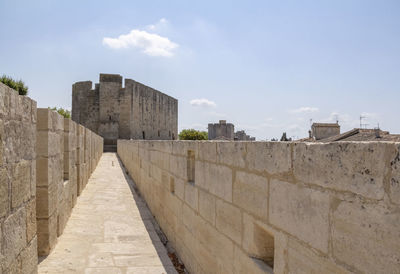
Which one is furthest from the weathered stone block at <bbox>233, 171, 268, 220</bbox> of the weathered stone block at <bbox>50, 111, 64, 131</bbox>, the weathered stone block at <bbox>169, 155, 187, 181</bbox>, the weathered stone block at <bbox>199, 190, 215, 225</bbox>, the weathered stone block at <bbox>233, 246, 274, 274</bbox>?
the weathered stone block at <bbox>50, 111, 64, 131</bbox>

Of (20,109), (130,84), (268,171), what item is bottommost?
(268,171)

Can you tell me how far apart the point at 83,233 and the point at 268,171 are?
142 inches

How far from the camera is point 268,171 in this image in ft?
6.68

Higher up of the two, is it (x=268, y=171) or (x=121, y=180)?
(x=268, y=171)

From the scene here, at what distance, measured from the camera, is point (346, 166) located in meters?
1.40

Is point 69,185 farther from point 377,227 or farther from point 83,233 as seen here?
point 377,227

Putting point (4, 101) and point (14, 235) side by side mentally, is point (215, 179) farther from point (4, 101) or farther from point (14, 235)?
point (4, 101)

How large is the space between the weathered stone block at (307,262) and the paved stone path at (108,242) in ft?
7.44

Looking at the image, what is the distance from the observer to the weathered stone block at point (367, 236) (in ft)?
3.87

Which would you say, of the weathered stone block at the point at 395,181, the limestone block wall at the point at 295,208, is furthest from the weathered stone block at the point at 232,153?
the weathered stone block at the point at 395,181

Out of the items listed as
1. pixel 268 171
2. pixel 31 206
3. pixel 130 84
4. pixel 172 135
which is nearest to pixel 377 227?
pixel 268 171

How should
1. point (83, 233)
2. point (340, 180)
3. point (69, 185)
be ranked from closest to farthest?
point (340, 180), point (83, 233), point (69, 185)

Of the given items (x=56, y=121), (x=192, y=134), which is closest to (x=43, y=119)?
(x=56, y=121)

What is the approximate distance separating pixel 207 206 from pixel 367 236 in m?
1.94
